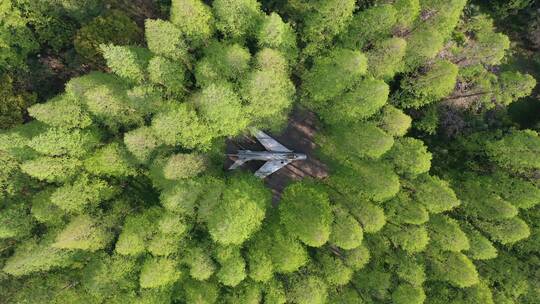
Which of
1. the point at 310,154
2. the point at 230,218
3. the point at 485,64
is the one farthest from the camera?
the point at 310,154

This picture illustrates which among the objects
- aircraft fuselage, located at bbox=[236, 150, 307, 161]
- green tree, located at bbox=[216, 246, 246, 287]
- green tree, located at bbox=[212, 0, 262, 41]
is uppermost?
green tree, located at bbox=[212, 0, 262, 41]

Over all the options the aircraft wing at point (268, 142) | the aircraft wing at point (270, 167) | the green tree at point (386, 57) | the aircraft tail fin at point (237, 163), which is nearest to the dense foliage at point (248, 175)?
the green tree at point (386, 57)

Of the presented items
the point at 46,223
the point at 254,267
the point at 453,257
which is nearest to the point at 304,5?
the point at 254,267

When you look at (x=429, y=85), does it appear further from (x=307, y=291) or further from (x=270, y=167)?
(x=307, y=291)

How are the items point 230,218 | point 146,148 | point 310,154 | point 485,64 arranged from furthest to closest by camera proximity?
point 310,154
point 485,64
point 146,148
point 230,218

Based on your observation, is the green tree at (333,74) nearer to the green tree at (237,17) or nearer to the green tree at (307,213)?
the green tree at (237,17)

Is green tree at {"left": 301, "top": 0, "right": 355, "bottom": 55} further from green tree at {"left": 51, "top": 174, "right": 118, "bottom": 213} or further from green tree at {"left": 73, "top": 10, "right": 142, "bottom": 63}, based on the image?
green tree at {"left": 51, "top": 174, "right": 118, "bottom": 213}

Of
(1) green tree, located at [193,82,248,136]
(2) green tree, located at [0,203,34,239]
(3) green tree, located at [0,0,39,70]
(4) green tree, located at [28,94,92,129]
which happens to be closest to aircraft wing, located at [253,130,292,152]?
(1) green tree, located at [193,82,248,136]

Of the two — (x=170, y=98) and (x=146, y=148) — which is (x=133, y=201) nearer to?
(x=146, y=148)
